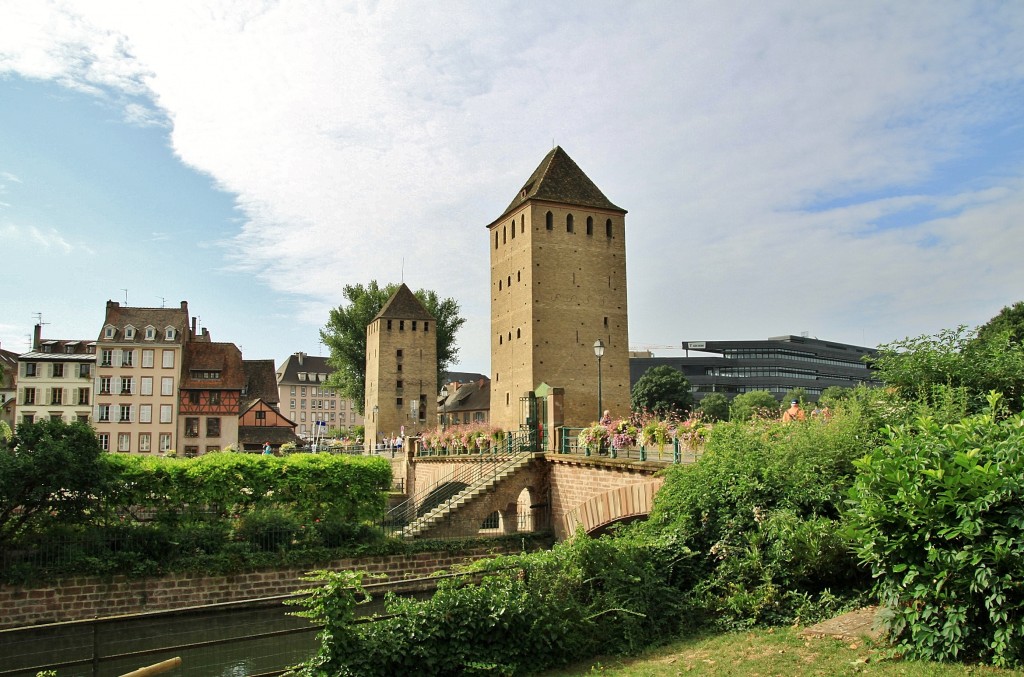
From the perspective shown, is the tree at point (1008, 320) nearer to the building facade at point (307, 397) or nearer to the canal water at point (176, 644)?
the canal water at point (176, 644)

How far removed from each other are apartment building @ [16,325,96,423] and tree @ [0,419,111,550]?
41259mm

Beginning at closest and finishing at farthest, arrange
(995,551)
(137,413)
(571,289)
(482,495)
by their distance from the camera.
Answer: (995,551), (482,495), (571,289), (137,413)

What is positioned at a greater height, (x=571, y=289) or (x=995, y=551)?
(x=571, y=289)

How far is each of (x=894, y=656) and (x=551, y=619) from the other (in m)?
3.87

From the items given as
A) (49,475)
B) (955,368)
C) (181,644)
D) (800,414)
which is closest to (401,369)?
(49,475)

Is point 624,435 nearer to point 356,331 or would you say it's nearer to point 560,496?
point 560,496

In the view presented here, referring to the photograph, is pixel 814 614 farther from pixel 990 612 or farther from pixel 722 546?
pixel 990 612

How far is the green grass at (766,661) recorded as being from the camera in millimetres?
7449

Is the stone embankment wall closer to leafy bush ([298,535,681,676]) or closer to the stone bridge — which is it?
the stone bridge

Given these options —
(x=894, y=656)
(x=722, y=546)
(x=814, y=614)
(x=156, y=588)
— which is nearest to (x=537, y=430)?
(x=156, y=588)

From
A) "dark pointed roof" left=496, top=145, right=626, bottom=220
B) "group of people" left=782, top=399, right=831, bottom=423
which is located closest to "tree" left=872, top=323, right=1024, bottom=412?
"group of people" left=782, top=399, right=831, bottom=423

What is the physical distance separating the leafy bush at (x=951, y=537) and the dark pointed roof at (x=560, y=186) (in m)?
35.5

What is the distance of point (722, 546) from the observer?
442 inches

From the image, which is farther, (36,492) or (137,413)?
(137,413)
